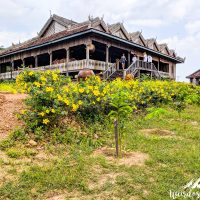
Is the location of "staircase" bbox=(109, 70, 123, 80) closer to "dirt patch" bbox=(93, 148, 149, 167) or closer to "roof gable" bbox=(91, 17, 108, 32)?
"roof gable" bbox=(91, 17, 108, 32)

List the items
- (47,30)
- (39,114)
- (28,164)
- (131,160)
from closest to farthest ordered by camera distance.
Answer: (28,164)
(131,160)
(39,114)
(47,30)

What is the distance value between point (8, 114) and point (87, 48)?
12205 mm

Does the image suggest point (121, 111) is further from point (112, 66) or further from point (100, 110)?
point (112, 66)

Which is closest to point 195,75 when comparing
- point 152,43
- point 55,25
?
point 152,43

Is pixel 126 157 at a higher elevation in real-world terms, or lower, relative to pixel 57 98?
lower

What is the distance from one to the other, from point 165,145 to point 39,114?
2.77m

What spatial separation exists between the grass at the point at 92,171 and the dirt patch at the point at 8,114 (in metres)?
0.68

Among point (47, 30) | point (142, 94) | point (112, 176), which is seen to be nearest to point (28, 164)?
point (112, 176)

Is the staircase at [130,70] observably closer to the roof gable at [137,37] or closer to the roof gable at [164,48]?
the roof gable at [137,37]

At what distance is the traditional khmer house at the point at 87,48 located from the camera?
17828 millimetres

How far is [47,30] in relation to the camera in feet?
81.5

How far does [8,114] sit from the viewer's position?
6277 mm

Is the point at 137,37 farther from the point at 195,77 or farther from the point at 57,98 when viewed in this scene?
the point at 57,98

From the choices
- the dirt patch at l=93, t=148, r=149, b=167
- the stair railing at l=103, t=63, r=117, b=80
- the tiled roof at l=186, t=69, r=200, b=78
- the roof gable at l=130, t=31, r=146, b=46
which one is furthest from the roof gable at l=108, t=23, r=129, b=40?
the tiled roof at l=186, t=69, r=200, b=78
